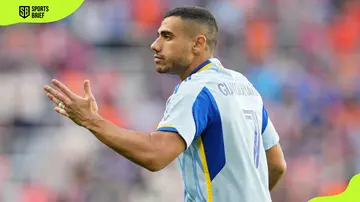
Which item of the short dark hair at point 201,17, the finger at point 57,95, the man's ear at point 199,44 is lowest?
the finger at point 57,95

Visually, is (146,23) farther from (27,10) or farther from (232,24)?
(27,10)

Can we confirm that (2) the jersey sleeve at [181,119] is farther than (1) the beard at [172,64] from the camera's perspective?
No

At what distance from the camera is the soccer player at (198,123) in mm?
3430

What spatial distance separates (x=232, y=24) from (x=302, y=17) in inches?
39.5

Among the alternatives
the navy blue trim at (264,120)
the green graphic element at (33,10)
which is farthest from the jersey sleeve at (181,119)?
the green graphic element at (33,10)

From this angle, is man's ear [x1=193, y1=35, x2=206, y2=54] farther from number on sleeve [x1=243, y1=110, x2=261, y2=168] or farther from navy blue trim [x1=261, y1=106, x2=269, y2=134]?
navy blue trim [x1=261, y1=106, x2=269, y2=134]

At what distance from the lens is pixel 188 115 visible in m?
3.61

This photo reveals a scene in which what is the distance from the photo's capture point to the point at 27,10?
8578 mm

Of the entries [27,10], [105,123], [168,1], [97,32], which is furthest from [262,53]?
[105,123]

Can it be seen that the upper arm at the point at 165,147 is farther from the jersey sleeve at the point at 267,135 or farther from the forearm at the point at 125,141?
the jersey sleeve at the point at 267,135

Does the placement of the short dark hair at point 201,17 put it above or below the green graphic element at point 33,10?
above

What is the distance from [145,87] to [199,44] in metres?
5.36

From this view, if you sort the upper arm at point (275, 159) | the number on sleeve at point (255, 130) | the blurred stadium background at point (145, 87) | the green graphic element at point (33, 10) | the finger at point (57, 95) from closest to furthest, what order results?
the finger at point (57, 95)
the number on sleeve at point (255, 130)
the upper arm at point (275, 159)
the green graphic element at point (33, 10)
the blurred stadium background at point (145, 87)

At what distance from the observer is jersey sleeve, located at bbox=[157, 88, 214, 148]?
3.58 metres
